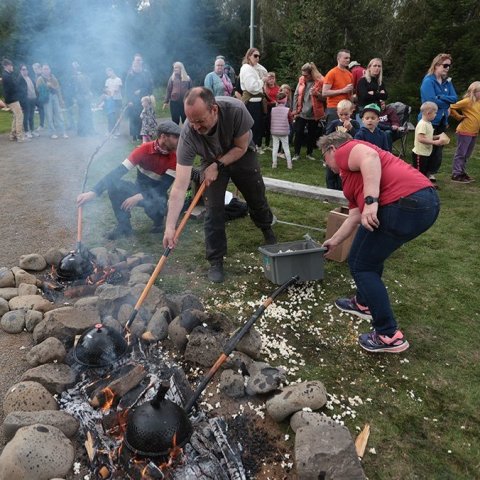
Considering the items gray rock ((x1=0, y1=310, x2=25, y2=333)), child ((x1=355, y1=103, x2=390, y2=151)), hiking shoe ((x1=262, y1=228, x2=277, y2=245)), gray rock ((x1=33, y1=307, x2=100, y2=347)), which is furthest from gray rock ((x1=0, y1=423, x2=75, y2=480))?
child ((x1=355, y1=103, x2=390, y2=151))

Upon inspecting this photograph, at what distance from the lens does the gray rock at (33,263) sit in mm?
4227

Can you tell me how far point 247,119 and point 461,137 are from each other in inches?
216

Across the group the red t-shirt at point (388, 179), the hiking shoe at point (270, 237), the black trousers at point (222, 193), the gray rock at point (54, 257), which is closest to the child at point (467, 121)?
the hiking shoe at point (270, 237)

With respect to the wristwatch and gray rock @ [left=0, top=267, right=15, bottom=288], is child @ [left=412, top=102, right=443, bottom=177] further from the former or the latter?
gray rock @ [left=0, top=267, right=15, bottom=288]

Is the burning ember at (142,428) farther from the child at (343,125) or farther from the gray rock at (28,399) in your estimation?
the child at (343,125)

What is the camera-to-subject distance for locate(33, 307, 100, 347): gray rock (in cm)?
308

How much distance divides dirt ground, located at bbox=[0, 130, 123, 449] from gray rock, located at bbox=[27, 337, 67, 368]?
13cm

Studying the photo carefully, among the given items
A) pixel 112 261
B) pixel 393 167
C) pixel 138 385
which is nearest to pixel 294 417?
pixel 138 385

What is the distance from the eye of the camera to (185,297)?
11.8 ft

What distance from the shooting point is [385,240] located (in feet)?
9.87

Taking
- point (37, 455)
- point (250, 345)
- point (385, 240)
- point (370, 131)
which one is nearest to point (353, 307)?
point (385, 240)

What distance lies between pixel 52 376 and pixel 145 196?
282 centimetres

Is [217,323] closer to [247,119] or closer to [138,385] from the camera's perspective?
[138,385]

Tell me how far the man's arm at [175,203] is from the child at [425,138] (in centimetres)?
500
